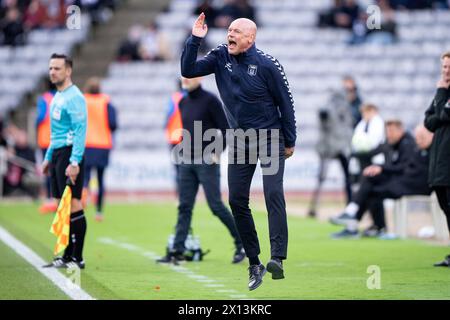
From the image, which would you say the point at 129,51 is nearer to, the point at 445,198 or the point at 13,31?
the point at 13,31

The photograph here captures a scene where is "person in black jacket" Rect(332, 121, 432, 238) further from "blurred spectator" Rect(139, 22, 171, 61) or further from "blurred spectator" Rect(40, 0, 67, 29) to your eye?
"blurred spectator" Rect(40, 0, 67, 29)

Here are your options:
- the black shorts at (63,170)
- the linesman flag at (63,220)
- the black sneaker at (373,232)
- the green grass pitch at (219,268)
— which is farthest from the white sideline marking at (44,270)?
the black sneaker at (373,232)

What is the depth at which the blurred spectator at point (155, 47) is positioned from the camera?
30.1 metres

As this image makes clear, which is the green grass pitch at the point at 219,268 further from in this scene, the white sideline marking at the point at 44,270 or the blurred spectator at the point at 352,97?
the blurred spectator at the point at 352,97

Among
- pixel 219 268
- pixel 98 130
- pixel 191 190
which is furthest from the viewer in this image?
pixel 98 130

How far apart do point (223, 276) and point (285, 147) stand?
5.59ft

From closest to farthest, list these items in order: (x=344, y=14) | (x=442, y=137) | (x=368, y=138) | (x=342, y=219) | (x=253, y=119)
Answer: (x=253, y=119) < (x=442, y=137) < (x=342, y=219) < (x=368, y=138) < (x=344, y=14)

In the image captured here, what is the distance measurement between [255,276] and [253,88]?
1594 millimetres

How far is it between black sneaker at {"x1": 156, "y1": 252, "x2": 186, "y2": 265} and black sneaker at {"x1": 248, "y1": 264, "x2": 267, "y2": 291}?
236 cm

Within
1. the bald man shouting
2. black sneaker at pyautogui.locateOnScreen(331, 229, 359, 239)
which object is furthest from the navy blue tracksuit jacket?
black sneaker at pyautogui.locateOnScreen(331, 229, 359, 239)

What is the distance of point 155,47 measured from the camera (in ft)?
99.4

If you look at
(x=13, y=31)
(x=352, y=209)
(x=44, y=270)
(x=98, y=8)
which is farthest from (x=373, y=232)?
(x=98, y=8)

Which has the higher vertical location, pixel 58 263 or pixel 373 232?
pixel 58 263

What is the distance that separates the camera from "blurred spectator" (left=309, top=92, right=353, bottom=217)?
63.9 ft
